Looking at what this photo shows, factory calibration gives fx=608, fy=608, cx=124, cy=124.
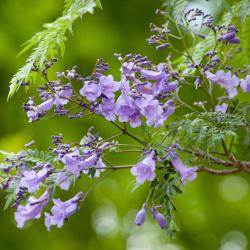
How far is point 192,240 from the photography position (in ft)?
10.1

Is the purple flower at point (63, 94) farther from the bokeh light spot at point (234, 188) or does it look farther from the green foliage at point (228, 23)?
the bokeh light spot at point (234, 188)

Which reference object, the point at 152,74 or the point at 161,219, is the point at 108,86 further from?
the point at 161,219

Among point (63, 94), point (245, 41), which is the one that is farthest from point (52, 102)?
point (245, 41)

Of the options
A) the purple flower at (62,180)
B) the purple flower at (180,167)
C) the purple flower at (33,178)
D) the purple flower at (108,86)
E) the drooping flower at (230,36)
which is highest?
the purple flower at (108,86)

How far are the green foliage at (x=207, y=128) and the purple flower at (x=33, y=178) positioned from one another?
25 cm

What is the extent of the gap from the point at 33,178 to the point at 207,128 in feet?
1.11

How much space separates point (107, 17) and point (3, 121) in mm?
677

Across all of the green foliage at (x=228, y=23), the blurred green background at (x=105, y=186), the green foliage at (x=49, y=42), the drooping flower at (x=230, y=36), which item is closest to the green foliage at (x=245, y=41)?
the green foliage at (x=228, y=23)

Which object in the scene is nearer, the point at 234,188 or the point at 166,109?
the point at 166,109

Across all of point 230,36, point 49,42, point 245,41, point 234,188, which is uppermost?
point 49,42

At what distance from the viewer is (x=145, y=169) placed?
1.08m

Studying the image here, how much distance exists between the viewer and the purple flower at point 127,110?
1.07m

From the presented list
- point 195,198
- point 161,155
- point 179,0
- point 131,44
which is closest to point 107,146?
point 161,155

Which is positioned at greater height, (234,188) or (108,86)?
(108,86)
